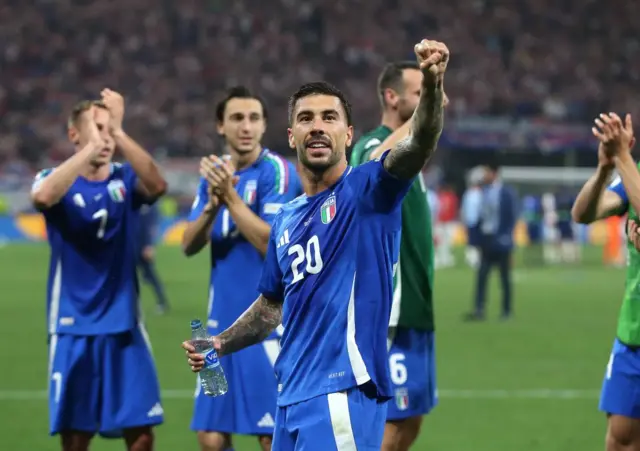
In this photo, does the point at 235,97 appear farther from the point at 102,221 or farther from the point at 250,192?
the point at 102,221

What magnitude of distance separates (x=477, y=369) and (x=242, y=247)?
6176 mm

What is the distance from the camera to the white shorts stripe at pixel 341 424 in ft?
13.5

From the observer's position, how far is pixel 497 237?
16.9 meters

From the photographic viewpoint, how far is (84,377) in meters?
6.25

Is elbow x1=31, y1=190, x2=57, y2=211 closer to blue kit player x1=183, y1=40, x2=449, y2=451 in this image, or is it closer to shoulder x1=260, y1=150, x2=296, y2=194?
shoulder x1=260, y1=150, x2=296, y2=194

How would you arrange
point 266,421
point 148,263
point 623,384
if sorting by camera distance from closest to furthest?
point 623,384 → point 266,421 → point 148,263

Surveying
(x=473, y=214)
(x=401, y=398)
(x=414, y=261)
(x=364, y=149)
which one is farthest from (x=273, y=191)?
(x=473, y=214)

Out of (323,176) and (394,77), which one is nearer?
(323,176)

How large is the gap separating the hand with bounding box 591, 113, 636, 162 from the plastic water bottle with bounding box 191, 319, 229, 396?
7.09 ft

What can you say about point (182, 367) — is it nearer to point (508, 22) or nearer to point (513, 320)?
point (513, 320)

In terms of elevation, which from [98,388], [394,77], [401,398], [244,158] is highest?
[394,77]

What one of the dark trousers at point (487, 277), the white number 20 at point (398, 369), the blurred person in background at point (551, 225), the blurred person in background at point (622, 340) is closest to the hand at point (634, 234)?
the blurred person in background at point (622, 340)

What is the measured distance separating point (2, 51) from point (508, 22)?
66.5 ft

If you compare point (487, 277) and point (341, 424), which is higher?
point (341, 424)
